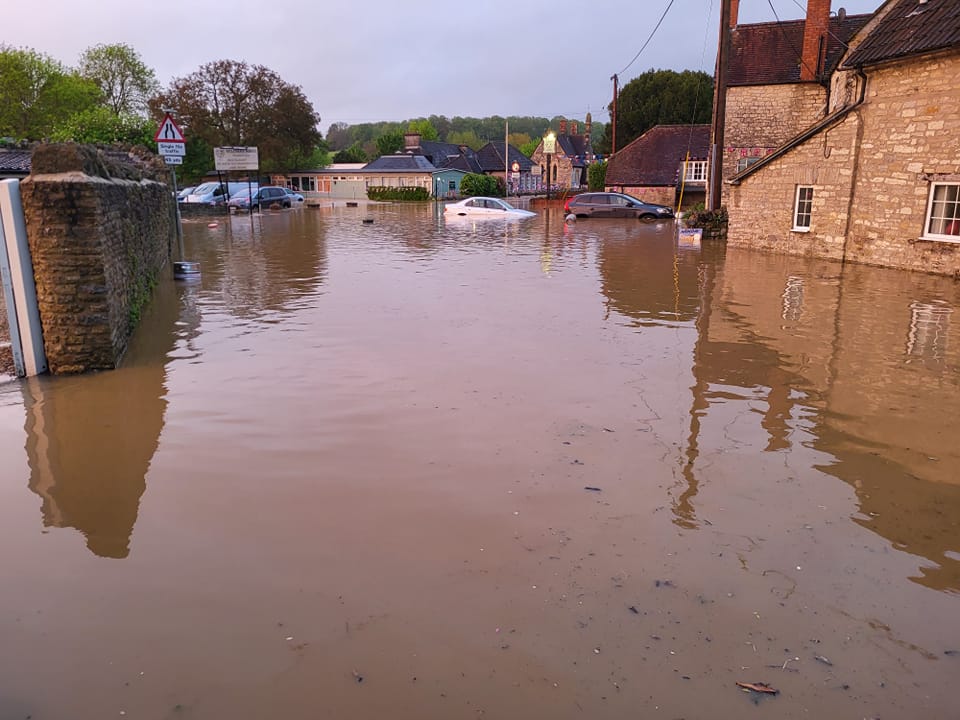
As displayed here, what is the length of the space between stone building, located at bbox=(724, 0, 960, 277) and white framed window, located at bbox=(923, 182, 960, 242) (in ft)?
0.07

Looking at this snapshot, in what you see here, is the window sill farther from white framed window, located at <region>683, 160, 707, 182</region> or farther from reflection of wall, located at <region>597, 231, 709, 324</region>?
white framed window, located at <region>683, 160, 707, 182</region>

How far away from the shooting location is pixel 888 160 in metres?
16.1

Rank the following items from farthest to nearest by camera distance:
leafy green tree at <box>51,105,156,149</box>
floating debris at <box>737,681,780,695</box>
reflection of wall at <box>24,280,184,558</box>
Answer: leafy green tree at <box>51,105,156,149</box> < reflection of wall at <box>24,280,184,558</box> < floating debris at <box>737,681,780,695</box>

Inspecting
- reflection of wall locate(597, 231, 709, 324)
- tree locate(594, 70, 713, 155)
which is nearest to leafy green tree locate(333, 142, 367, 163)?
tree locate(594, 70, 713, 155)

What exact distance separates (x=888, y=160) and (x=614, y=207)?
771 inches

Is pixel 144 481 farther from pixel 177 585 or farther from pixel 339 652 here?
pixel 339 652

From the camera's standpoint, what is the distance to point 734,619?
375cm

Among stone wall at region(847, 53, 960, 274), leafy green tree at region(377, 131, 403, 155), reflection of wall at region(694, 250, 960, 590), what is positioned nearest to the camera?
reflection of wall at region(694, 250, 960, 590)

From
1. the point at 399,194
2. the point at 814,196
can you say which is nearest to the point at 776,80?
the point at 814,196

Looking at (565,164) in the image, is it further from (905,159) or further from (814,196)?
(905,159)

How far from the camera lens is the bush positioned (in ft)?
204

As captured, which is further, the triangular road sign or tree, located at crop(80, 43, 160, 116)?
tree, located at crop(80, 43, 160, 116)

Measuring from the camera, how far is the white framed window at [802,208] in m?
18.8

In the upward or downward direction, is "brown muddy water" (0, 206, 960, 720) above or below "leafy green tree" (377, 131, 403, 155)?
below
